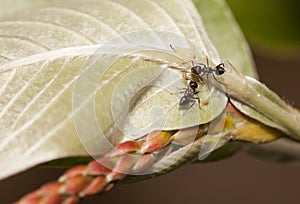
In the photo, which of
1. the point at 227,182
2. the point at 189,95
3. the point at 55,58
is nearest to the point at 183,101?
the point at 189,95

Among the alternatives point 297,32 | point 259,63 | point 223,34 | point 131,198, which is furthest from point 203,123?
point 131,198

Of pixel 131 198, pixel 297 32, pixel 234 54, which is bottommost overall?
pixel 234 54

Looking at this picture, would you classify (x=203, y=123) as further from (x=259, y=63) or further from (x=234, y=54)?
(x=259, y=63)

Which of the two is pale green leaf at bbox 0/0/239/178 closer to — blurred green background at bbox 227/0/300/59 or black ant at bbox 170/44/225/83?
black ant at bbox 170/44/225/83

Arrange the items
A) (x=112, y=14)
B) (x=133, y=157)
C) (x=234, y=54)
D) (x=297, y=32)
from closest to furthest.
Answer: (x=133, y=157) < (x=112, y=14) < (x=234, y=54) < (x=297, y=32)

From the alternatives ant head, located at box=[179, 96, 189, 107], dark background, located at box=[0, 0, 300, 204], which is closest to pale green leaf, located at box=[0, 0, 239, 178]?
ant head, located at box=[179, 96, 189, 107]

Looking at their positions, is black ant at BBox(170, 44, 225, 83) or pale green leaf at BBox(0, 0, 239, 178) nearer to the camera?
pale green leaf at BBox(0, 0, 239, 178)

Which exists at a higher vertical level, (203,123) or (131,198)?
(131,198)

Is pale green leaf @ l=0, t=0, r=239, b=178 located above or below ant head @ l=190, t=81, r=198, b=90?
above
